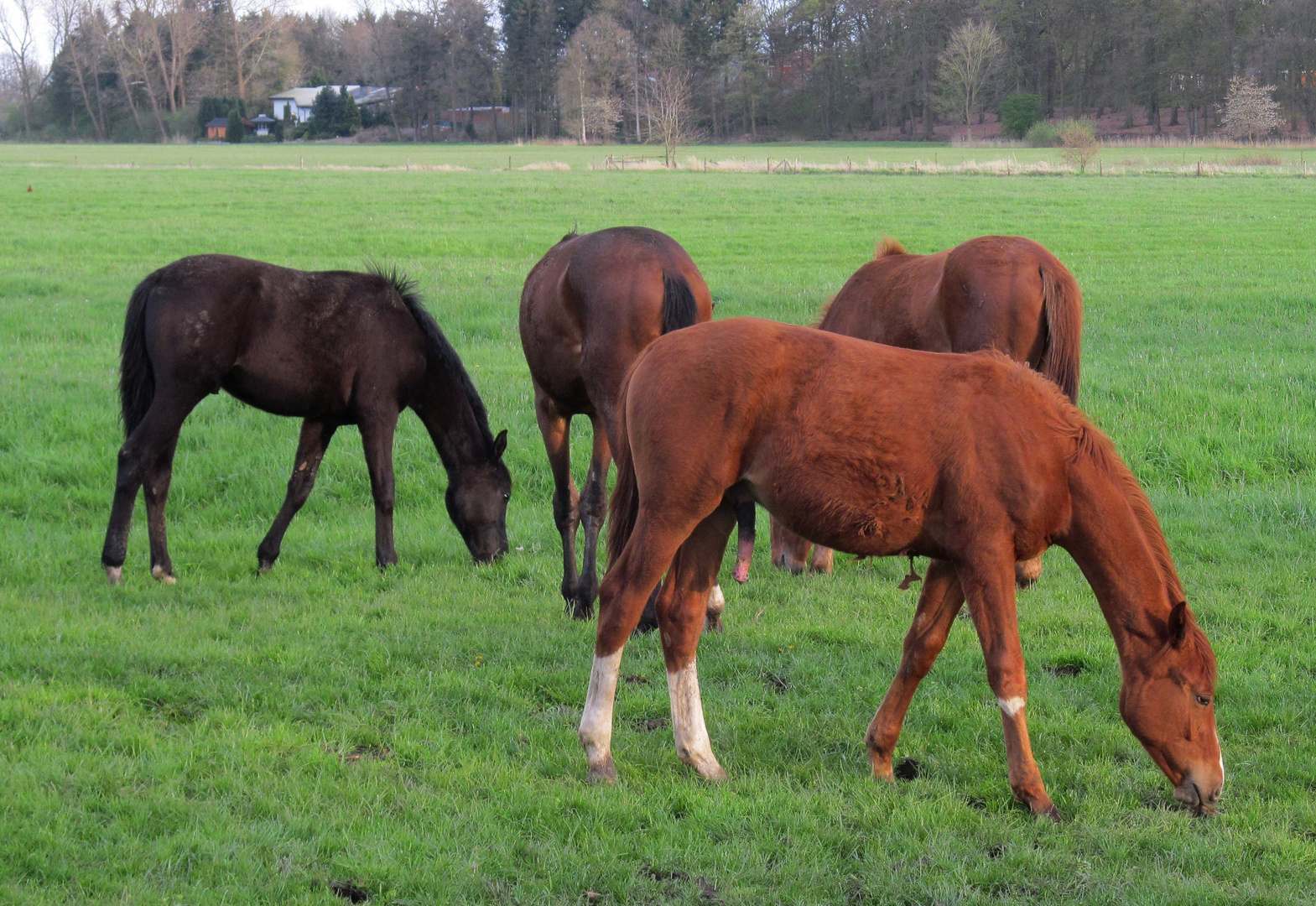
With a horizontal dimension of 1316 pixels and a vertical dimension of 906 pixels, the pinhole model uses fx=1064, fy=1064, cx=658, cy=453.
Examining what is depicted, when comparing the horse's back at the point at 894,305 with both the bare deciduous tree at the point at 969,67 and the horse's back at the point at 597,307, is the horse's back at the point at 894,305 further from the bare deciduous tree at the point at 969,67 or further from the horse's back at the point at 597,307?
the bare deciduous tree at the point at 969,67

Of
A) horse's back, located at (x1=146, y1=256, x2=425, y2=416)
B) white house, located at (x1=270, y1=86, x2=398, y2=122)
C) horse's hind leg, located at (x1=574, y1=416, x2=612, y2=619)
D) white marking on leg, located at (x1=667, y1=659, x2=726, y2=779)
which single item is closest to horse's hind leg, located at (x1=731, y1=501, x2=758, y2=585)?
horse's hind leg, located at (x1=574, y1=416, x2=612, y2=619)

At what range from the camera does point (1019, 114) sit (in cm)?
8044

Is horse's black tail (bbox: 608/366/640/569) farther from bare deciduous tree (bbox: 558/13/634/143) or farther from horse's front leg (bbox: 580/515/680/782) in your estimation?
bare deciduous tree (bbox: 558/13/634/143)

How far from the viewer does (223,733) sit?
4305 millimetres

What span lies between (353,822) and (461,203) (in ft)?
89.3

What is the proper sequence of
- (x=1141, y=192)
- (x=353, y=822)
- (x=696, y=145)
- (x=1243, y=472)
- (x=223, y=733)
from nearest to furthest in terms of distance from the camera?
(x=353, y=822), (x=223, y=733), (x=1243, y=472), (x=1141, y=192), (x=696, y=145)

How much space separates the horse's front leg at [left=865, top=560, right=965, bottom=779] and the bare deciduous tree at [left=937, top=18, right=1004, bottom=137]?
84942 millimetres

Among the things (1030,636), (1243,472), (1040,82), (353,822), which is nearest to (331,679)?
(353,822)

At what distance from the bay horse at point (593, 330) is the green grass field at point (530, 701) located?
52 cm

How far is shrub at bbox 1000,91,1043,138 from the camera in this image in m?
80.1

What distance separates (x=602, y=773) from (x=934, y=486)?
1.65m

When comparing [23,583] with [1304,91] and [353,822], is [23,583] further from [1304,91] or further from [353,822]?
[1304,91]

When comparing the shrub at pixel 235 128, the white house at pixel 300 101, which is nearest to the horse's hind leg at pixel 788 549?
the shrub at pixel 235 128

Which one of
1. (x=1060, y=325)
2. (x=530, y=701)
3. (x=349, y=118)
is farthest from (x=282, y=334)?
(x=349, y=118)
